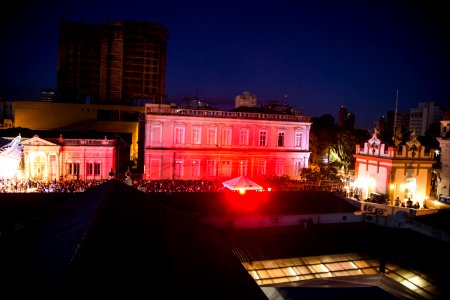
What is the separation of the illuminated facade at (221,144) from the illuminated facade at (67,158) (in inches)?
160

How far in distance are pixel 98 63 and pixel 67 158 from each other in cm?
3850

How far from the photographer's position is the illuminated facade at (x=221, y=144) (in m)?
34.3

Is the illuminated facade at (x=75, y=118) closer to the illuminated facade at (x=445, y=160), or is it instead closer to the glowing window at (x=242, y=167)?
the glowing window at (x=242, y=167)

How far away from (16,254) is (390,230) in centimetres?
1716

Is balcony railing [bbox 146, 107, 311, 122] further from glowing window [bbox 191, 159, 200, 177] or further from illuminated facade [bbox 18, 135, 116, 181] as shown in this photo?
illuminated facade [bbox 18, 135, 116, 181]

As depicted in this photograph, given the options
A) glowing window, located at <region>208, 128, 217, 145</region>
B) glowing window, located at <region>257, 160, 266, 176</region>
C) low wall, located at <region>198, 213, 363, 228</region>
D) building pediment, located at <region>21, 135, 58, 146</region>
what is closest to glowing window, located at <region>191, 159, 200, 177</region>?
glowing window, located at <region>208, 128, 217, 145</region>

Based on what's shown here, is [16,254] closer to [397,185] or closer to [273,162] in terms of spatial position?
[397,185]

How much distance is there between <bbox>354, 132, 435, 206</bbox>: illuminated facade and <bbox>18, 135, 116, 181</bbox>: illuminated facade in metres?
24.1

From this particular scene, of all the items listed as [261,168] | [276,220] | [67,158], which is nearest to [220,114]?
[261,168]

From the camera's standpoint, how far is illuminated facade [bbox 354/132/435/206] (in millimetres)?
24938

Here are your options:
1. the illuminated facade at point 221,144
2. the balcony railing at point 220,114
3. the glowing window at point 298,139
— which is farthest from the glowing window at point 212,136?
the glowing window at point 298,139

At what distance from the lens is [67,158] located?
3186 cm

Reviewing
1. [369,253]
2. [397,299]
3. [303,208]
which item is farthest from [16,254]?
[303,208]

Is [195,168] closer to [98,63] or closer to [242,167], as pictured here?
[242,167]
